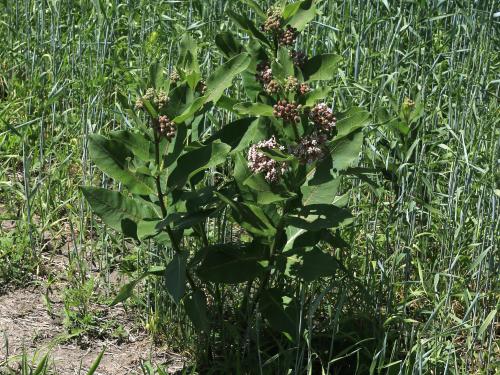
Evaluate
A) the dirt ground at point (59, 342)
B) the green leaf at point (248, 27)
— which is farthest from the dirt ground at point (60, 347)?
the green leaf at point (248, 27)

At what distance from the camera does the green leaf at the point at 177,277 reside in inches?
118

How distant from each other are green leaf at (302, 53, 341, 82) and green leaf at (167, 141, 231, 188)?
40cm

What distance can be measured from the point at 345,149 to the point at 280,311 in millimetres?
637

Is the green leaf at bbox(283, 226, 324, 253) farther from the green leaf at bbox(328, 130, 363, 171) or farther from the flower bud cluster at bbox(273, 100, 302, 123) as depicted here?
the flower bud cluster at bbox(273, 100, 302, 123)

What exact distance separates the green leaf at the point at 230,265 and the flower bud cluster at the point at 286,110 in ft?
1.76

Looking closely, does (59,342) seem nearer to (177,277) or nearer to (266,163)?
(177,277)

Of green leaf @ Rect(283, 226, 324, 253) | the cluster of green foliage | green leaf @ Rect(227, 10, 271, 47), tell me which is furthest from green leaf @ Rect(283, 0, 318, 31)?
green leaf @ Rect(283, 226, 324, 253)

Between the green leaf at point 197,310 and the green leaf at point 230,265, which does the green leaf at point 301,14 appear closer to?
the green leaf at point 230,265

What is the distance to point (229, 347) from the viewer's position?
3.56 metres

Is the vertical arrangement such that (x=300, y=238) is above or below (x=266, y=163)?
below

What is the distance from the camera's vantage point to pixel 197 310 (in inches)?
132

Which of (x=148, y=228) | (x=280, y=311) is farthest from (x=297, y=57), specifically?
(x=280, y=311)

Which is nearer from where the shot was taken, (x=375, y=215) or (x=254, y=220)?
(x=254, y=220)

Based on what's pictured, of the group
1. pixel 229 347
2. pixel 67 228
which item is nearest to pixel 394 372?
pixel 229 347
